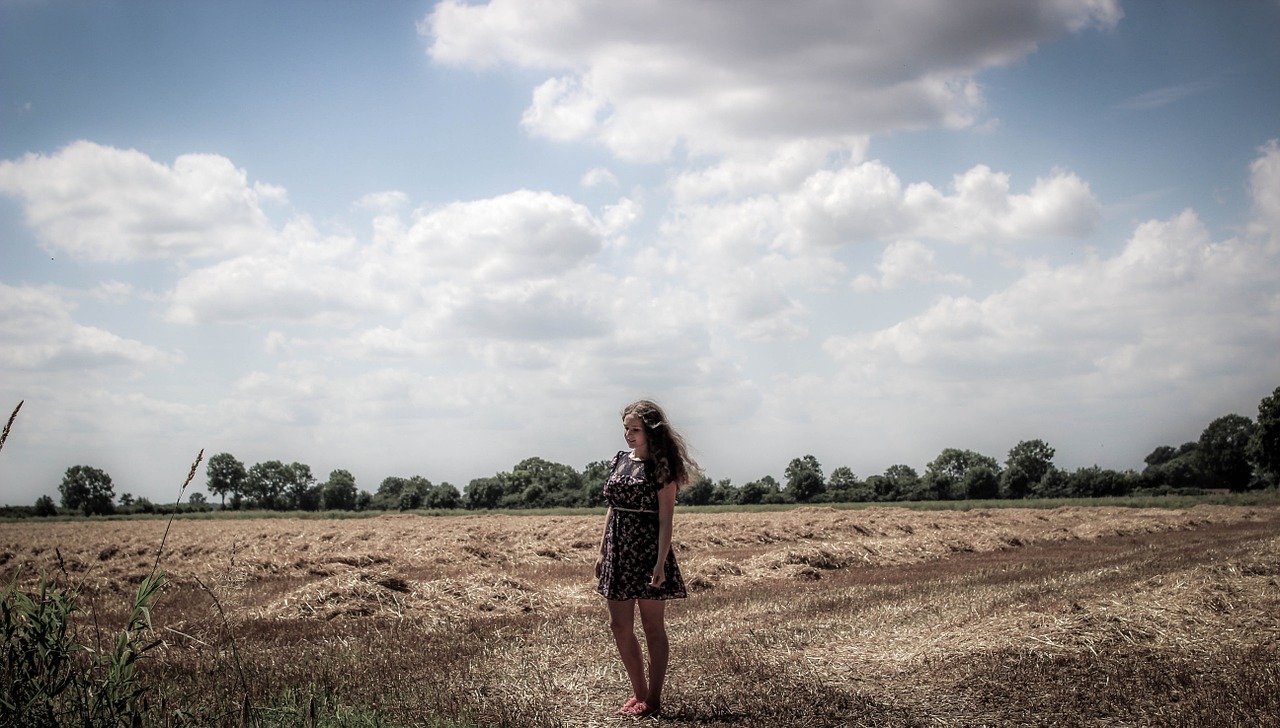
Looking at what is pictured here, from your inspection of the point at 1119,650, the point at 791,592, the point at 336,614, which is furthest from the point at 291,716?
the point at 791,592

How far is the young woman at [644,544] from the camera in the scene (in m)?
5.76

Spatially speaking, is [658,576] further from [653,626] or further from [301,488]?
[301,488]

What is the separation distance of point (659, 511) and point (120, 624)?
8.52m

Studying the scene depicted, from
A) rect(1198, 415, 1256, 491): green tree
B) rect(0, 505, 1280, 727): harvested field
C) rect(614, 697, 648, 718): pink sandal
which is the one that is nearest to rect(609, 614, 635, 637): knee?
rect(614, 697, 648, 718): pink sandal

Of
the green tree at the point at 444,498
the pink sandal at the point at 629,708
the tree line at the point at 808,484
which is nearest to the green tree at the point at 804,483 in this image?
the tree line at the point at 808,484

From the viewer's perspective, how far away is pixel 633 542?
5.84 m

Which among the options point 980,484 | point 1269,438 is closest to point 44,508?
point 980,484

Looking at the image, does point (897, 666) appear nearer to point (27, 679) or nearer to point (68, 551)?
point (27, 679)

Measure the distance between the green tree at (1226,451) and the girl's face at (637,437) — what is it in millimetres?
101096

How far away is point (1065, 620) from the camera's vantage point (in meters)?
7.83

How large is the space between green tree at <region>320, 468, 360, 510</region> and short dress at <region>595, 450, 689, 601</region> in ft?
308

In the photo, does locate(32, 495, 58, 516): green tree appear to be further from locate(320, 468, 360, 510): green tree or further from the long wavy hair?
the long wavy hair

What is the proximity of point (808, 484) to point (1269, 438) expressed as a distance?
3788cm

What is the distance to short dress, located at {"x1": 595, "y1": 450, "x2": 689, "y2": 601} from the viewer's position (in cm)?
578
